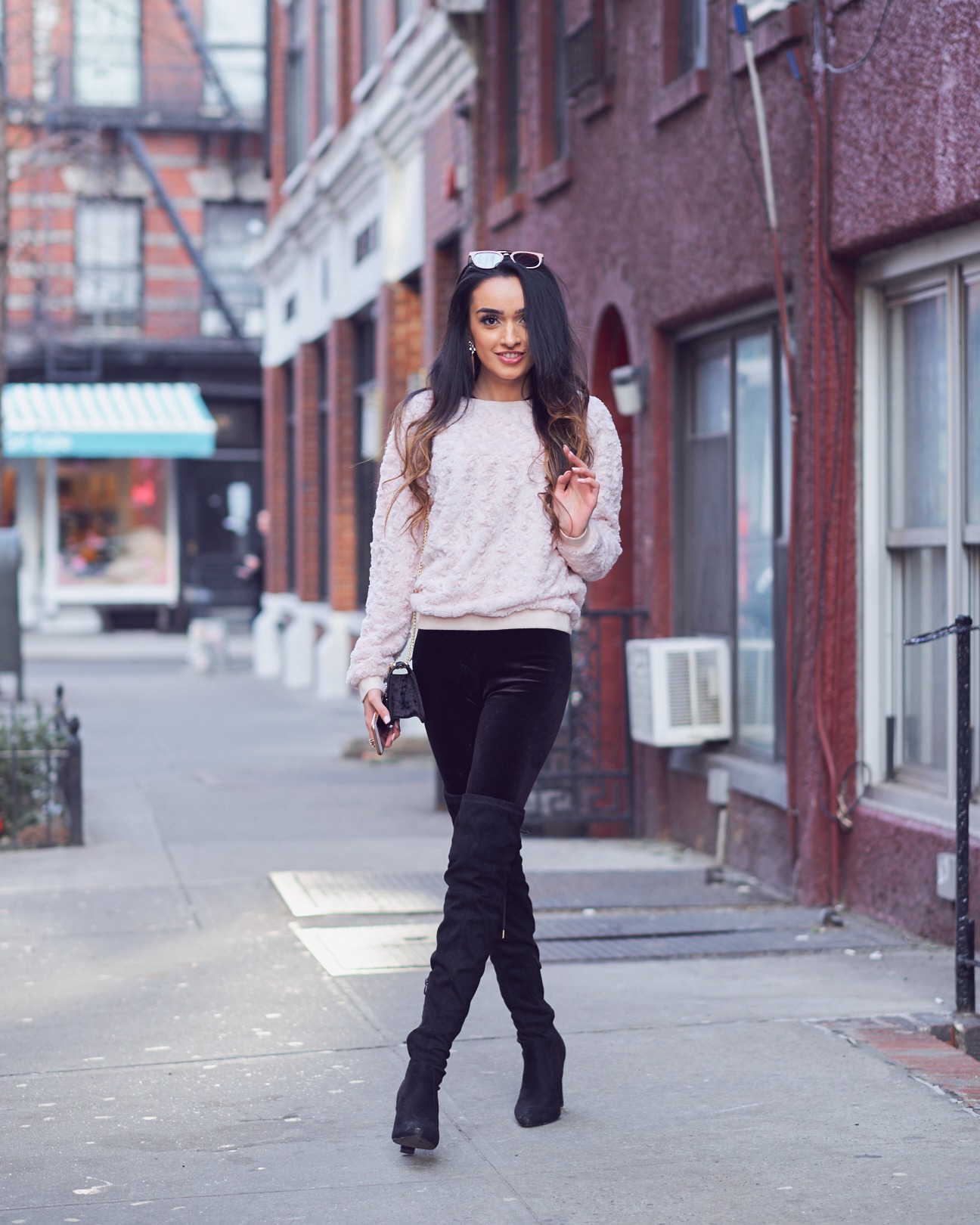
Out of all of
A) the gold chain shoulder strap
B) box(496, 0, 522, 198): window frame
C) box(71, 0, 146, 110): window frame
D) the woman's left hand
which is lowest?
the gold chain shoulder strap

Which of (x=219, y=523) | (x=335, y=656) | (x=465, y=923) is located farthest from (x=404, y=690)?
(x=219, y=523)

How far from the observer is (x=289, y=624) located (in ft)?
73.5

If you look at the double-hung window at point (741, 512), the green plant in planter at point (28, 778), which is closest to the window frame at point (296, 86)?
the double-hung window at point (741, 512)

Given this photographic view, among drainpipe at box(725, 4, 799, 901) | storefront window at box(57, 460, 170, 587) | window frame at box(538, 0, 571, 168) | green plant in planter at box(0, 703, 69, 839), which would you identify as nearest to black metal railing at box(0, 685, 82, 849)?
green plant in planter at box(0, 703, 69, 839)

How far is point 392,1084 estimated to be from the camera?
504 centimetres

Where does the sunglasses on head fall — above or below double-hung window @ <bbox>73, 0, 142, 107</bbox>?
below

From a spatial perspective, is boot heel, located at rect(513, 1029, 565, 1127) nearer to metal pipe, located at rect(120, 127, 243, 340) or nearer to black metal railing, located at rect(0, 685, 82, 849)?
black metal railing, located at rect(0, 685, 82, 849)

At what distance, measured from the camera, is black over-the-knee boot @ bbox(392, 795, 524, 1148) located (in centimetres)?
435

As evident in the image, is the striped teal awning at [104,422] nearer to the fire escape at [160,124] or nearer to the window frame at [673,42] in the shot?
the fire escape at [160,124]

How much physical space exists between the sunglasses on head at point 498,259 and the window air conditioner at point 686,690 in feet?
14.8

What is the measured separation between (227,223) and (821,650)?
85.2 feet

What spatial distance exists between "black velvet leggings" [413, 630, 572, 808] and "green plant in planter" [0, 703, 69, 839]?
531 cm

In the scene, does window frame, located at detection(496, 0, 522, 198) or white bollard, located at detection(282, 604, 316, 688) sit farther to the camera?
white bollard, located at detection(282, 604, 316, 688)

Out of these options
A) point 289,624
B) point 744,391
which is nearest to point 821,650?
point 744,391
